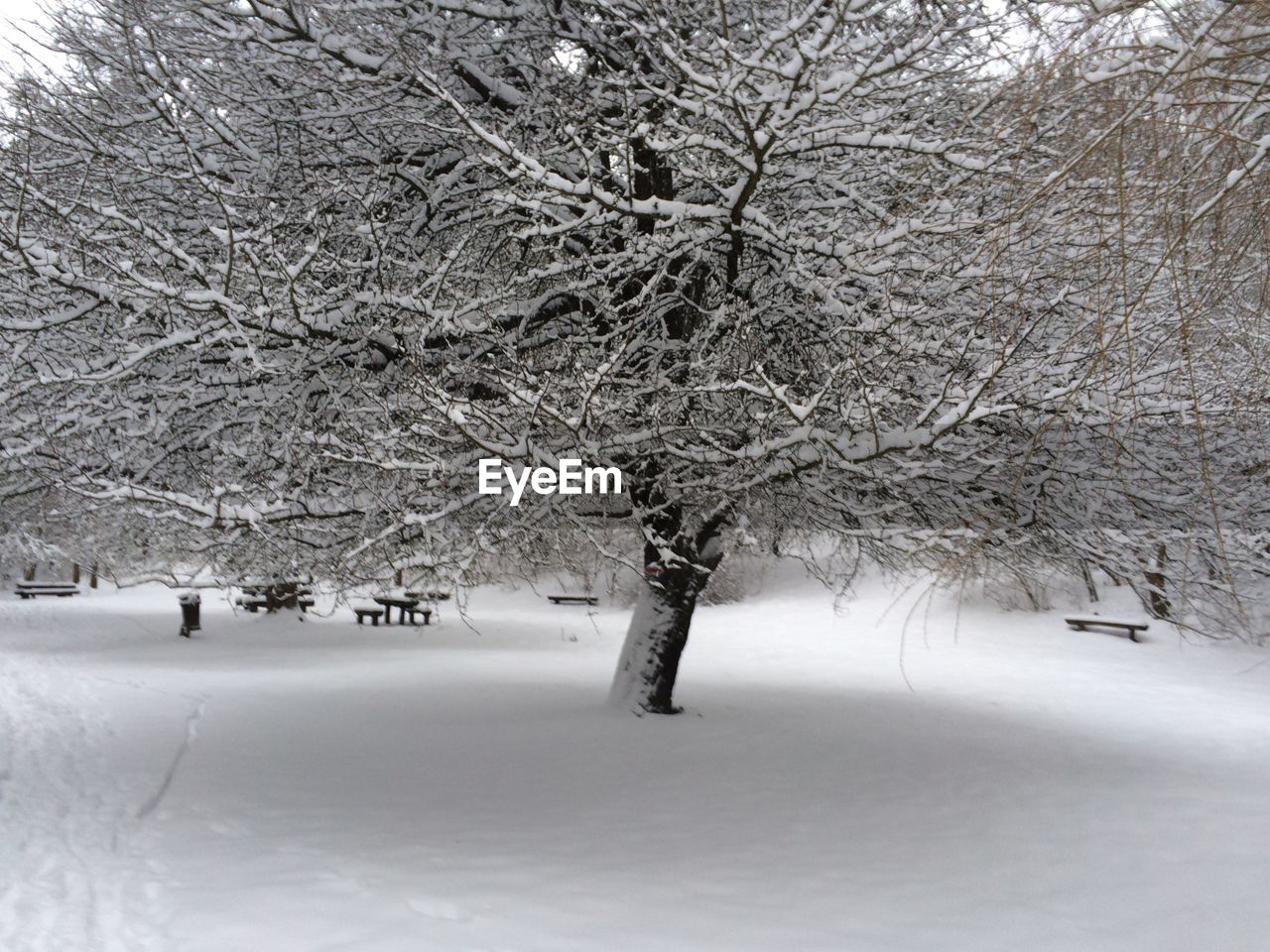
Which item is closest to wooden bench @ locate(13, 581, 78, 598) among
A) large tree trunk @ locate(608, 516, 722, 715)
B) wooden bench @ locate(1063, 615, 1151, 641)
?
large tree trunk @ locate(608, 516, 722, 715)

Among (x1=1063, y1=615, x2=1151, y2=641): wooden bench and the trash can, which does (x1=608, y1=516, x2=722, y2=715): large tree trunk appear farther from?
(x1=1063, y1=615, x2=1151, y2=641): wooden bench

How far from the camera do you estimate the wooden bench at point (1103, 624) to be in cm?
1916

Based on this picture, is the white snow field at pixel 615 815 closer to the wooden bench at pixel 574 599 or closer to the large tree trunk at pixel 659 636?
the large tree trunk at pixel 659 636

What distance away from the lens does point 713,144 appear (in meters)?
5.89

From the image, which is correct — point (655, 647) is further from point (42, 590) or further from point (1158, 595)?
point (42, 590)

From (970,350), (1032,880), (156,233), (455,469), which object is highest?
(156,233)

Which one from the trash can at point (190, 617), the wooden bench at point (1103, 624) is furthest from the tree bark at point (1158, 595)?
the trash can at point (190, 617)

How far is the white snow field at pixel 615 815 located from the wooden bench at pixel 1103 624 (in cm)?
439

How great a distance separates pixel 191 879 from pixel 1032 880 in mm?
4782

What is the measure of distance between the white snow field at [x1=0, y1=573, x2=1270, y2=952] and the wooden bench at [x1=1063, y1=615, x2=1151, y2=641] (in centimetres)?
439

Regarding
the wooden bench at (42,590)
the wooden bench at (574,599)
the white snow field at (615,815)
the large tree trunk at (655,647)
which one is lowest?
the white snow field at (615,815)

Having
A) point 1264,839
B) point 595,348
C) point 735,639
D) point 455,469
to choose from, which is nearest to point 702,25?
point 595,348

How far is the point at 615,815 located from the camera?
7027 mm

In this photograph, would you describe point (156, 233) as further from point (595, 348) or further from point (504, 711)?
point (504, 711)
